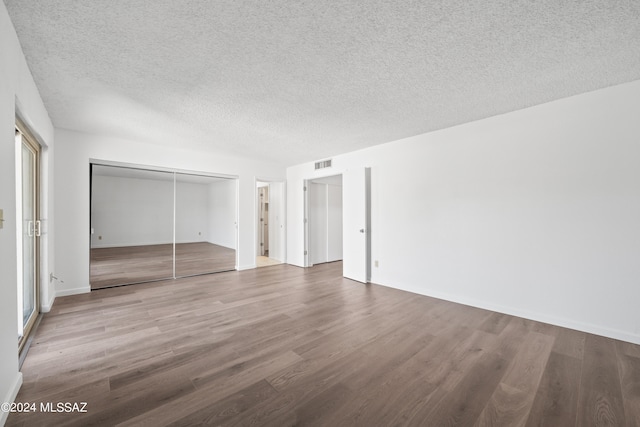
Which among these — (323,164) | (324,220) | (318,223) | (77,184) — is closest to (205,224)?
(77,184)

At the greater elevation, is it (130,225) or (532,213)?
(532,213)

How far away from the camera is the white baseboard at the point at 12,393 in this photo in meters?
1.45

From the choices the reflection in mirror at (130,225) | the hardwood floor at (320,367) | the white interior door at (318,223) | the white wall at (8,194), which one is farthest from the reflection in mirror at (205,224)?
the white wall at (8,194)

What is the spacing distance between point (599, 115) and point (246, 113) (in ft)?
12.7

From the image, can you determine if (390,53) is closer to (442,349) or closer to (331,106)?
(331,106)

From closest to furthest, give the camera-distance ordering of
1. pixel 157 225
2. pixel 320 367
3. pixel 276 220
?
pixel 320 367 → pixel 157 225 → pixel 276 220

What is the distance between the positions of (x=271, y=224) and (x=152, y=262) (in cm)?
284

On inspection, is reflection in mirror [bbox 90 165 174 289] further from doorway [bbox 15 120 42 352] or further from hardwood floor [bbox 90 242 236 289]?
doorway [bbox 15 120 42 352]

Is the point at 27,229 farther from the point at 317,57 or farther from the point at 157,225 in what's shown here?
the point at 317,57

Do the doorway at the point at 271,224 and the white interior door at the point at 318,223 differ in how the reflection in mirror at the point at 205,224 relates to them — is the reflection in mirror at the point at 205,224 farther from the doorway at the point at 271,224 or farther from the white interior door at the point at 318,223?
the white interior door at the point at 318,223

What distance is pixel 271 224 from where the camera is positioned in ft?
23.1

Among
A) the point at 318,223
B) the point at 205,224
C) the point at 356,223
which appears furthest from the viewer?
the point at 318,223

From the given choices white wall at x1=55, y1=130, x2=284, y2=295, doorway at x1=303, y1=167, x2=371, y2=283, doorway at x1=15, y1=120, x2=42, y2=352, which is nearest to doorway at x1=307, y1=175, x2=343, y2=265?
doorway at x1=303, y1=167, x2=371, y2=283

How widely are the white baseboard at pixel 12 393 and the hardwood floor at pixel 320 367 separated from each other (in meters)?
0.05
